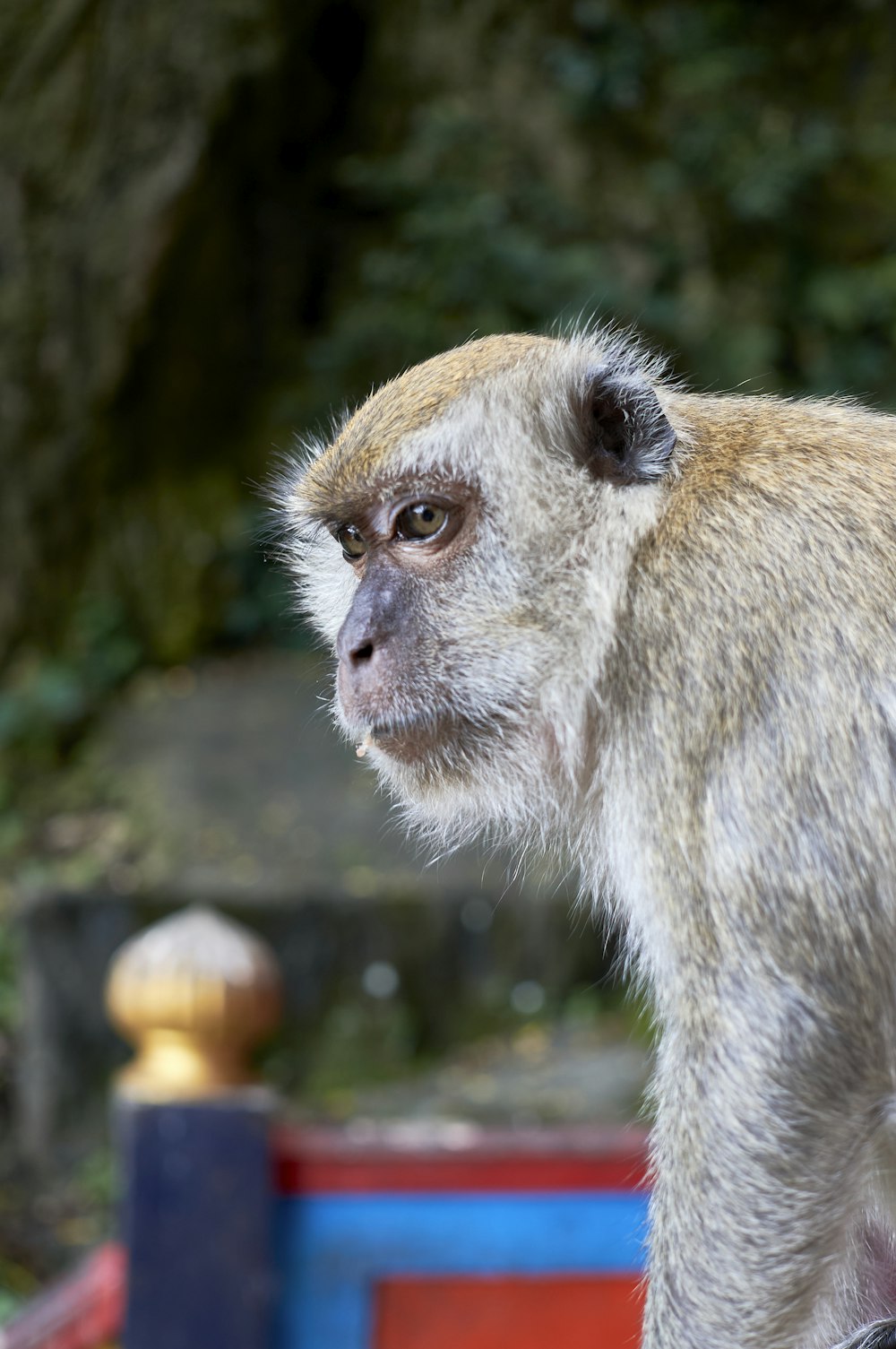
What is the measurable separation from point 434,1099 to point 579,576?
16.4 ft

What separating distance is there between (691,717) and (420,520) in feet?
1.70

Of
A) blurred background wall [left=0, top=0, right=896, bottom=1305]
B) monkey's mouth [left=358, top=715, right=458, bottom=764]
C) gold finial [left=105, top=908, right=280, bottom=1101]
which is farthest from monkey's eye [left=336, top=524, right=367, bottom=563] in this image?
blurred background wall [left=0, top=0, right=896, bottom=1305]

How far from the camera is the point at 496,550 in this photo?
1995mm

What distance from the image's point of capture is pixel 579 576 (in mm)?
1938

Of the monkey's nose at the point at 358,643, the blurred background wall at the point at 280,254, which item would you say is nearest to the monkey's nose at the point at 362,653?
the monkey's nose at the point at 358,643

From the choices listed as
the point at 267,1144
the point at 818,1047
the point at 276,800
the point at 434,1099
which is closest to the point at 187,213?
the point at 276,800

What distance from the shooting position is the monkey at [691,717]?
1627mm

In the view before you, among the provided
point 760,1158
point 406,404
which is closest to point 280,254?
point 406,404

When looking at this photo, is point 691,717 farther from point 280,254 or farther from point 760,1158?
point 280,254

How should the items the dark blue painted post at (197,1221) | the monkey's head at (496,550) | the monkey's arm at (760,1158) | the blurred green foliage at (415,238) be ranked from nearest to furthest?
1. the monkey's arm at (760,1158)
2. the monkey's head at (496,550)
3. the dark blue painted post at (197,1221)
4. the blurred green foliage at (415,238)

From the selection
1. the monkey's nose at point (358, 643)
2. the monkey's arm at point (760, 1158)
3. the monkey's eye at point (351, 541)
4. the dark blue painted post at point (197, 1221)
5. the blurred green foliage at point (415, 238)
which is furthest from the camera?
the blurred green foliage at point (415, 238)

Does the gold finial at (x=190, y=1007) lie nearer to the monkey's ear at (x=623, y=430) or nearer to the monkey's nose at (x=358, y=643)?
the monkey's nose at (x=358, y=643)

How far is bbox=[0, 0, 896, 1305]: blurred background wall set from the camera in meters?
9.37

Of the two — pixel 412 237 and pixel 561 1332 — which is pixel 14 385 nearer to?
pixel 412 237
